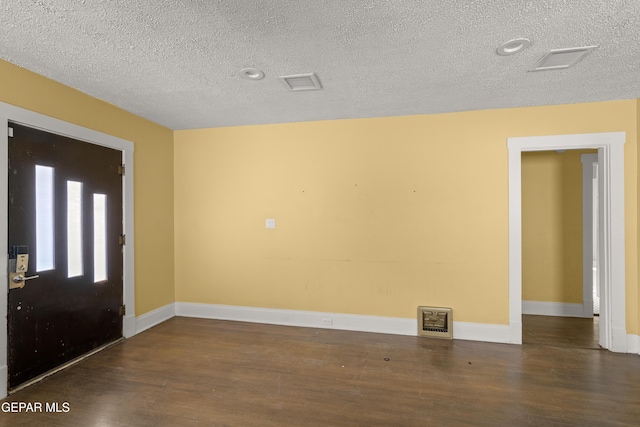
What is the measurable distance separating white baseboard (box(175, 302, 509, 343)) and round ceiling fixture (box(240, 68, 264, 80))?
2.74m

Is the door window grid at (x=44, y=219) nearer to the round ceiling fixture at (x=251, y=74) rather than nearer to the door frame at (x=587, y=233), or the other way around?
the round ceiling fixture at (x=251, y=74)

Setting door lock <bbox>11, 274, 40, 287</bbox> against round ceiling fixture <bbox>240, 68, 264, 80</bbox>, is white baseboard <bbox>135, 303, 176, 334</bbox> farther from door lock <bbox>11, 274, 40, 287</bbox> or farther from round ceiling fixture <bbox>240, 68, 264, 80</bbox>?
round ceiling fixture <bbox>240, 68, 264, 80</bbox>

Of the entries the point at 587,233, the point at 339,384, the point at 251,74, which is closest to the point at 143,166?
the point at 251,74

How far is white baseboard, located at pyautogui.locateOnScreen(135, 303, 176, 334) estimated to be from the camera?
146 inches

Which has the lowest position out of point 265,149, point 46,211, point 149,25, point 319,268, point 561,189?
point 319,268

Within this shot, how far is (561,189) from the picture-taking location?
4363 millimetres

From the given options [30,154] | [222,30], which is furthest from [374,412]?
[30,154]

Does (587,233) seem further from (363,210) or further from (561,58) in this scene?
(363,210)

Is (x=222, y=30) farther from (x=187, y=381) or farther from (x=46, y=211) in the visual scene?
(x=187, y=381)

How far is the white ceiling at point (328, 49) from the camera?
1.77 metres

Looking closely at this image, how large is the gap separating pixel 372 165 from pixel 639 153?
8.61 feet

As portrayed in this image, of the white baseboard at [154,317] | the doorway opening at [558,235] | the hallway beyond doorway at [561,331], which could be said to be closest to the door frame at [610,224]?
the hallway beyond doorway at [561,331]

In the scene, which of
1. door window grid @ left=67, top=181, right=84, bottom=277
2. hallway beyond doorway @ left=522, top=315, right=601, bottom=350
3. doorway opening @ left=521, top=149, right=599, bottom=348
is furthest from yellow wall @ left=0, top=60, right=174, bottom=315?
doorway opening @ left=521, top=149, right=599, bottom=348

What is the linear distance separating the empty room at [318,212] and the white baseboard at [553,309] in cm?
3
